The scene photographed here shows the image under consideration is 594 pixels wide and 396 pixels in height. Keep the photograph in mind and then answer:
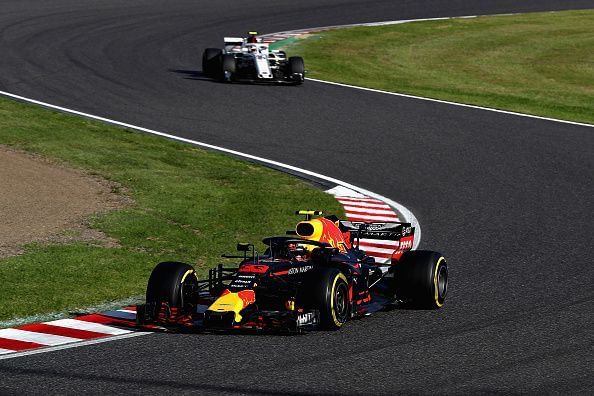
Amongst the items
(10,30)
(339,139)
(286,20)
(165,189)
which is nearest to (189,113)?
(339,139)

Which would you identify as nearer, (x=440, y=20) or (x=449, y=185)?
(x=449, y=185)

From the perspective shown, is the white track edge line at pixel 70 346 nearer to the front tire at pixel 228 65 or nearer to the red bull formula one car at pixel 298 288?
the red bull formula one car at pixel 298 288

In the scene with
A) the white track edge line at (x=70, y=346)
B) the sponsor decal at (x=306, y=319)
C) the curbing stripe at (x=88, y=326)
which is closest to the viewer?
the white track edge line at (x=70, y=346)

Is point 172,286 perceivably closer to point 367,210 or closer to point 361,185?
point 367,210

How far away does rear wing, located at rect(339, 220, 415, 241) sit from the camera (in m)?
15.1

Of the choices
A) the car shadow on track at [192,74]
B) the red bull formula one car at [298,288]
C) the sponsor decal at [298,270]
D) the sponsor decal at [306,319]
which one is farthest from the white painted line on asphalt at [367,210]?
the car shadow on track at [192,74]

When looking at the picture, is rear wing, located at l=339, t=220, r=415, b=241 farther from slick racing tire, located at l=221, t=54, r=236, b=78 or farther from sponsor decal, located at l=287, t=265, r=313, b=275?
slick racing tire, located at l=221, t=54, r=236, b=78

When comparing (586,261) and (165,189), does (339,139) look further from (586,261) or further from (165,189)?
(586,261)

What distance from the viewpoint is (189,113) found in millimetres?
29016

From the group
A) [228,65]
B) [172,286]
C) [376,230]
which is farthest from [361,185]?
[228,65]

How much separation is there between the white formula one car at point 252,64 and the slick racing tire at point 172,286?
67.6ft

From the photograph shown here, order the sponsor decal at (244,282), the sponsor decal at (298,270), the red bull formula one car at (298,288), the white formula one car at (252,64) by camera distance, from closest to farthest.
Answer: the red bull formula one car at (298,288) → the sponsor decal at (244,282) → the sponsor decal at (298,270) → the white formula one car at (252,64)

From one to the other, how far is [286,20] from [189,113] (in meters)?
18.3

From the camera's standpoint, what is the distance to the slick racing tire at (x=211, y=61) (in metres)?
34.2
